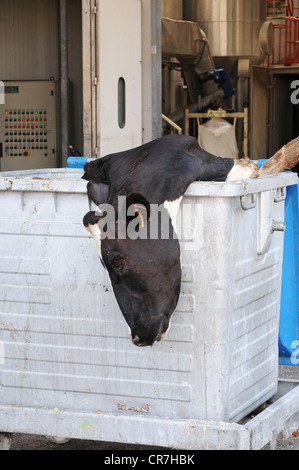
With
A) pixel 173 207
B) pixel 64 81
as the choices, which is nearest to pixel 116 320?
pixel 173 207

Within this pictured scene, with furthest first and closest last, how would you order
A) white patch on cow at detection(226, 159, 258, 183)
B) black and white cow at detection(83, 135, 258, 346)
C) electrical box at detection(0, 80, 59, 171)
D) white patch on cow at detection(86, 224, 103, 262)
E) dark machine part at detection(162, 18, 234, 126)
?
dark machine part at detection(162, 18, 234, 126) < electrical box at detection(0, 80, 59, 171) < white patch on cow at detection(226, 159, 258, 183) < white patch on cow at detection(86, 224, 103, 262) < black and white cow at detection(83, 135, 258, 346)

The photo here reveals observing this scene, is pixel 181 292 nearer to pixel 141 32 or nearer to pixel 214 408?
pixel 214 408

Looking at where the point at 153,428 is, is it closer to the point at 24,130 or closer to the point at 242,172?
the point at 242,172

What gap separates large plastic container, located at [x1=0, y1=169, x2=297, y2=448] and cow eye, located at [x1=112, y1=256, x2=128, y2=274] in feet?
0.77

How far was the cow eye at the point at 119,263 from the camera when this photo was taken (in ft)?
9.71

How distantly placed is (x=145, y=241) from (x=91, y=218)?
0.90 ft

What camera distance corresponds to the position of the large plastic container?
10.1 feet

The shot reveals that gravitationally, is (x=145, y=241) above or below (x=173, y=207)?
below

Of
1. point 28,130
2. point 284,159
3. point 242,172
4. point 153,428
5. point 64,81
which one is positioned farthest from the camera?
point 28,130

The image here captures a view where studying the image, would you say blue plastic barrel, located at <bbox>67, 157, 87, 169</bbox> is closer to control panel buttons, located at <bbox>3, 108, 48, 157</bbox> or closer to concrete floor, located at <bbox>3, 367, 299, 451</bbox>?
concrete floor, located at <bbox>3, 367, 299, 451</bbox>

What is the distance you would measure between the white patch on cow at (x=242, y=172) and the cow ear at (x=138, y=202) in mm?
589

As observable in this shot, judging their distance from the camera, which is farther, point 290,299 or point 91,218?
point 290,299

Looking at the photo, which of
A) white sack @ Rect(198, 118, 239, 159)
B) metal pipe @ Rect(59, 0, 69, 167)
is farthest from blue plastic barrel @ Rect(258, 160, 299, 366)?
white sack @ Rect(198, 118, 239, 159)

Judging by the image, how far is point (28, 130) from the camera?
9.01m
